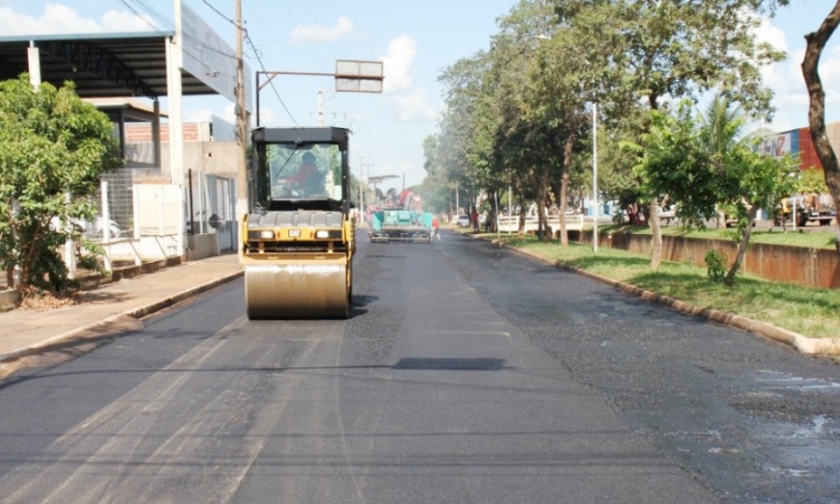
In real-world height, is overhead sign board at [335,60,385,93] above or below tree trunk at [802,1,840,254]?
above

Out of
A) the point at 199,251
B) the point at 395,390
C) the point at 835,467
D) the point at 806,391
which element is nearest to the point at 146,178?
the point at 199,251

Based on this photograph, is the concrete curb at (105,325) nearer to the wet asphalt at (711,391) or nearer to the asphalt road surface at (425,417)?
the asphalt road surface at (425,417)

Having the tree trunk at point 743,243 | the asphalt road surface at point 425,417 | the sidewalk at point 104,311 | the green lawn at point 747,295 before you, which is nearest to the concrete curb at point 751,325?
the green lawn at point 747,295

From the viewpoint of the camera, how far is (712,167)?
17.0 meters

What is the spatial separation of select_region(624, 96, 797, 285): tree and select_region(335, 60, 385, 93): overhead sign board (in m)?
13.3

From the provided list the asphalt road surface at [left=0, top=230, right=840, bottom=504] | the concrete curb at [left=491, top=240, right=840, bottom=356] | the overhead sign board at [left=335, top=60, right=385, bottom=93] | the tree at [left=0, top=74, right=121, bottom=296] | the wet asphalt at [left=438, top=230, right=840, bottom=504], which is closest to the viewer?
the asphalt road surface at [left=0, top=230, right=840, bottom=504]

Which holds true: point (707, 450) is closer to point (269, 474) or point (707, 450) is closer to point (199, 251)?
point (269, 474)

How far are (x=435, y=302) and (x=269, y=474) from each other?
11.1 metres

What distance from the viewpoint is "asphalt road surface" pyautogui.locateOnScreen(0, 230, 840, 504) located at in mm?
5797

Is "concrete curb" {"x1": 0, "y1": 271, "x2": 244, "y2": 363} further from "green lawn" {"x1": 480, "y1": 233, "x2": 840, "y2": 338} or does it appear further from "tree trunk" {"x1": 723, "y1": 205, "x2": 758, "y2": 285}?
"tree trunk" {"x1": 723, "y1": 205, "x2": 758, "y2": 285}

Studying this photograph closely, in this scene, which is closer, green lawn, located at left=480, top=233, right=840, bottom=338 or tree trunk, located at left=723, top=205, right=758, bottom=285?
green lawn, located at left=480, top=233, right=840, bottom=338

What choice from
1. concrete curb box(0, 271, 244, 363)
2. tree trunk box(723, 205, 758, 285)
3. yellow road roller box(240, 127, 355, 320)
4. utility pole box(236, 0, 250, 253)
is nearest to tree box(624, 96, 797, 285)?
tree trunk box(723, 205, 758, 285)

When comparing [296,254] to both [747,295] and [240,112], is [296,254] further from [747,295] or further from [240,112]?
[240,112]

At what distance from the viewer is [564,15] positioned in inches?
913
